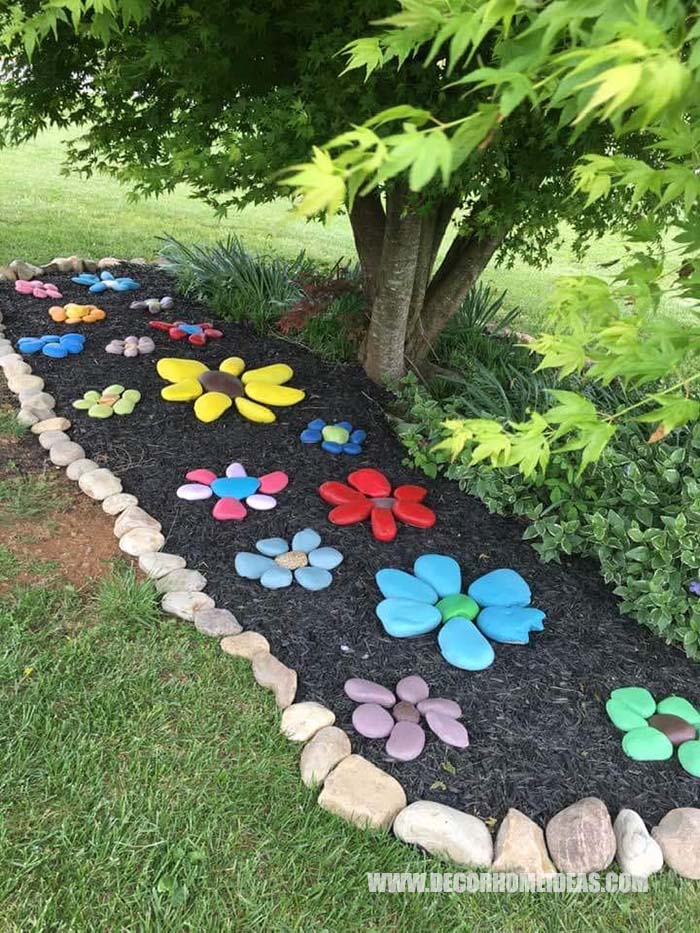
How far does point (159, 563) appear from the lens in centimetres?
270

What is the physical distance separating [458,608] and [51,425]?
6.65 feet

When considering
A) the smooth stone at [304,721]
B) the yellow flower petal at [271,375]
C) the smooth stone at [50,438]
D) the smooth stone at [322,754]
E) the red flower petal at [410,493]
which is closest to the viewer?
the smooth stone at [322,754]

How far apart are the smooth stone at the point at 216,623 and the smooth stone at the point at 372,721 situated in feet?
1.66

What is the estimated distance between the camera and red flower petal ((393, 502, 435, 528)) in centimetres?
305

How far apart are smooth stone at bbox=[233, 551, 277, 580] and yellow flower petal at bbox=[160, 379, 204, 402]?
3.76ft

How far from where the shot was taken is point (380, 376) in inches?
156

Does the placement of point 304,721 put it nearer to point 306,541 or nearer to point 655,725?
point 306,541

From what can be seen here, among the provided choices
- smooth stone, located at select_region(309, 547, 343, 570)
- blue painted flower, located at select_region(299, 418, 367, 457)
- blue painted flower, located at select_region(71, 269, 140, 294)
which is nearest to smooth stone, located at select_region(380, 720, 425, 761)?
smooth stone, located at select_region(309, 547, 343, 570)

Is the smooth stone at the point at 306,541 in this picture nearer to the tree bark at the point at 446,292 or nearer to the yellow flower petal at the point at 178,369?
the yellow flower petal at the point at 178,369

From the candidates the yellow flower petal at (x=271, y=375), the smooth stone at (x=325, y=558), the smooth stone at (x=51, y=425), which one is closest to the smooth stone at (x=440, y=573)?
the smooth stone at (x=325, y=558)

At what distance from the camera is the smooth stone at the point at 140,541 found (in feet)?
9.11

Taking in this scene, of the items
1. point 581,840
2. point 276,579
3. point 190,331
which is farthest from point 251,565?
point 190,331

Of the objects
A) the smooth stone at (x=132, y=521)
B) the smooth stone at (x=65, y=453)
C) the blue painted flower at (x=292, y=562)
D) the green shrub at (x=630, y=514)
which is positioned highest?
the green shrub at (x=630, y=514)

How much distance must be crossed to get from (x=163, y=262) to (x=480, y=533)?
142 inches
